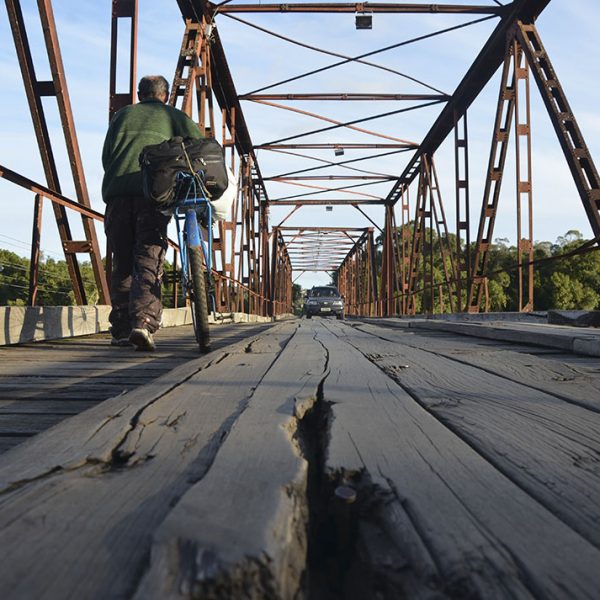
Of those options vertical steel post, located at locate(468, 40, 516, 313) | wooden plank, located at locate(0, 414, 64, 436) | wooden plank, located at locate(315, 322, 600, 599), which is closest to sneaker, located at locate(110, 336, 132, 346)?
wooden plank, located at locate(0, 414, 64, 436)

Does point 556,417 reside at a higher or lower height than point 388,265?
→ lower

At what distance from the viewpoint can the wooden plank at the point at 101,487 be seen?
19.0 inches

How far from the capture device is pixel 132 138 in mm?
3350

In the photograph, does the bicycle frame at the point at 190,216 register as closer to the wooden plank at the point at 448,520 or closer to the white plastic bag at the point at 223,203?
the white plastic bag at the point at 223,203

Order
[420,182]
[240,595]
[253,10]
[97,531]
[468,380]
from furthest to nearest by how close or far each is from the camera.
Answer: [420,182] < [253,10] < [468,380] < [97,531] < [240,595]

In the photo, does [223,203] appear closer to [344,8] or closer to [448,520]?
[448,520]

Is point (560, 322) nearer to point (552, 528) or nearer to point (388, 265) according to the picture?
→ point (552, 528)

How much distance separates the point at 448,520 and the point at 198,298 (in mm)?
2729

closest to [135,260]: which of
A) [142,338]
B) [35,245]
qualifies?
[142,338]

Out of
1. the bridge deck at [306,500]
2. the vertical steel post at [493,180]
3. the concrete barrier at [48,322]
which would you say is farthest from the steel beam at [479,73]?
the bridge deck at [306,500]

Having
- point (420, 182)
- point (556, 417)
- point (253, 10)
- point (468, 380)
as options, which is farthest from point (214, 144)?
point (420, 182)

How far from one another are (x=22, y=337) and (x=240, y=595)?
358 centimetres

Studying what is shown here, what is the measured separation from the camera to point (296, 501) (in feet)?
1.95

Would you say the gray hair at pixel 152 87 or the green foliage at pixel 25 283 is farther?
the green foliage at pixel 25 283
